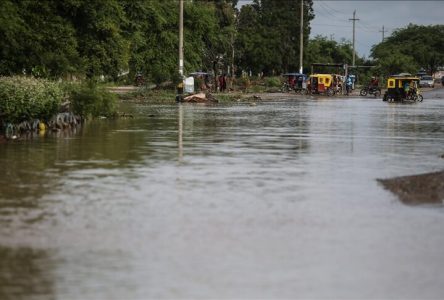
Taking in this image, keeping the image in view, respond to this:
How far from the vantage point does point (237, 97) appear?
60.1 metres

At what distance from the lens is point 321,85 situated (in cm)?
7488

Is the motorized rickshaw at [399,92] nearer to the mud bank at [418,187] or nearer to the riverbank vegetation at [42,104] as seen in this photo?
the riverbank vegetation at [42,104]

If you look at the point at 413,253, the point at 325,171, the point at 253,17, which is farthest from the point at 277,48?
the point at 413,253

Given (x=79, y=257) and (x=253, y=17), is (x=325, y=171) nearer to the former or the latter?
(x=79, y=257)

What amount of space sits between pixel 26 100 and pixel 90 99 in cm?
698

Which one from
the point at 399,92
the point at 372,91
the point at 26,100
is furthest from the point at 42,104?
the point at 372,91

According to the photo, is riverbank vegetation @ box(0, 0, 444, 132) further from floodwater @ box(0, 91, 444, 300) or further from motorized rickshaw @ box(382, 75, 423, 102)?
motorized rickshaw @ box(382, 75, 423, 102)

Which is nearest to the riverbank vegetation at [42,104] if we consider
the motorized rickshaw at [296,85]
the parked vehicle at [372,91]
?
the parked vehicle at [372,91]

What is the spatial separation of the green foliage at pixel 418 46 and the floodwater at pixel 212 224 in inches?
4442

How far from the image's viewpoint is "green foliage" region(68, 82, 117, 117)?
2934 cm

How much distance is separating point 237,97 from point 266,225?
162 ft

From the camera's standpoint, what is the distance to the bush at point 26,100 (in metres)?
22.3

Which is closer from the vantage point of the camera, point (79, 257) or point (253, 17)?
point (79, 257)

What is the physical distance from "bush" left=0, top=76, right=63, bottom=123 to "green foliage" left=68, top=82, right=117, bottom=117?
409 centimetres
